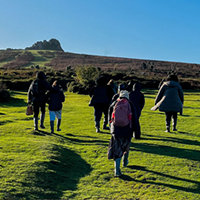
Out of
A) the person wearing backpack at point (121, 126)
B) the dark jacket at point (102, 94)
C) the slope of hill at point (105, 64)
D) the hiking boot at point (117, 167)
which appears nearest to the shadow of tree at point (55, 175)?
the hiking boot at point (117, 167)

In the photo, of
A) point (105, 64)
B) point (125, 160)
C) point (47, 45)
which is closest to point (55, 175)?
point (125, 160)

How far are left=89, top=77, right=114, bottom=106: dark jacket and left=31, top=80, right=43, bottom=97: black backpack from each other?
1.96m

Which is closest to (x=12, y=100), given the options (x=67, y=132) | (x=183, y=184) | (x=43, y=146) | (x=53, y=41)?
(x=67, y=132)

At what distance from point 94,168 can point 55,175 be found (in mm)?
1061

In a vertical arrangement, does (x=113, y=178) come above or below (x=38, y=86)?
below

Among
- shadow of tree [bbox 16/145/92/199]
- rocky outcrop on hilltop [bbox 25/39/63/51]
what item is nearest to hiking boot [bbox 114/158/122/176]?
shadow of tree [bbox 16/145/92/199]

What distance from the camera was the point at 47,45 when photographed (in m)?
169

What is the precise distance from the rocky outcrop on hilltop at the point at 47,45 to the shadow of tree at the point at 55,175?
6498 inches

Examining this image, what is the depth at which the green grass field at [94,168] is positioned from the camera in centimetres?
508

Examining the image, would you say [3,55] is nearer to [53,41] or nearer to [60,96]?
[53,41]

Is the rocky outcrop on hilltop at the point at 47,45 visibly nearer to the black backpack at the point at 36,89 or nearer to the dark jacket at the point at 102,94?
the black backpack at the point at 36,89

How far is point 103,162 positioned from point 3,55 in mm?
118052

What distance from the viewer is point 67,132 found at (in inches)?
425

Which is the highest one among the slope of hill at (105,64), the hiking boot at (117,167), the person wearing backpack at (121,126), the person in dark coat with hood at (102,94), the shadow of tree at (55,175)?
the slope of hill at (105,64)
